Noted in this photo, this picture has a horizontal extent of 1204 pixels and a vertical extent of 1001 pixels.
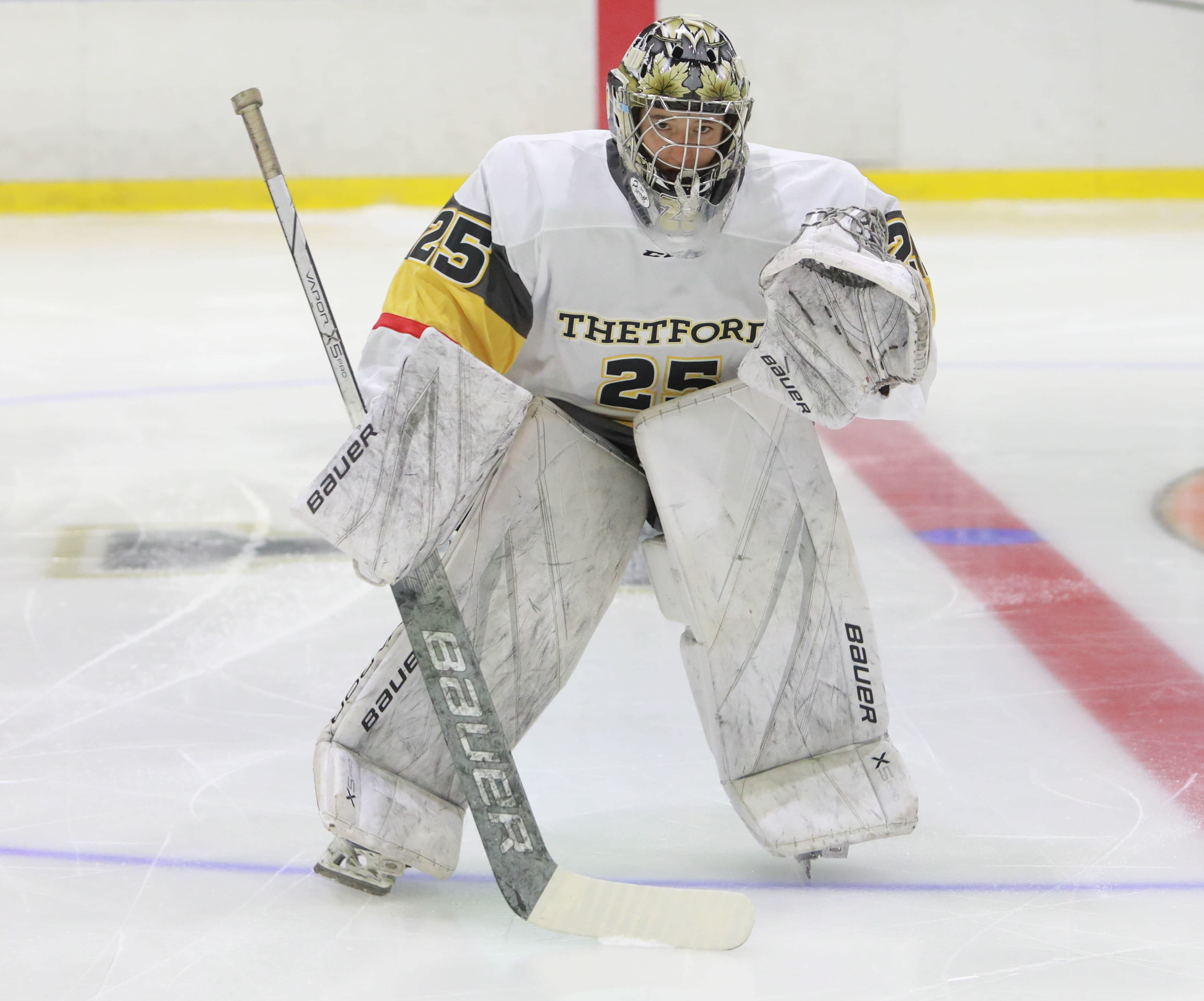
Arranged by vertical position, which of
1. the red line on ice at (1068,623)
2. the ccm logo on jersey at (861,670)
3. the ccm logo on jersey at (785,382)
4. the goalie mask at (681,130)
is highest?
the goalie mask at (681,130)

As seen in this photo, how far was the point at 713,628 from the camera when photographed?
6.11 feet

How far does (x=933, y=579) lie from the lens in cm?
300

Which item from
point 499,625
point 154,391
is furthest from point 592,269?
point 154,391

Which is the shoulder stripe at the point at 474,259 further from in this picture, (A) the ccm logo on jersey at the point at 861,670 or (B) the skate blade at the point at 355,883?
(B) the skate blade at the point at 355,883

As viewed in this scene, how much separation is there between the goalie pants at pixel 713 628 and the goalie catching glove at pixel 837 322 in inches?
3.6

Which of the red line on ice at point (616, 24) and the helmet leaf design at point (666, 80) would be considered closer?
the helmet leaf design at point (666, 80)

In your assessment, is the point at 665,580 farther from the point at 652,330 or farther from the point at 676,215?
the point at 676,215

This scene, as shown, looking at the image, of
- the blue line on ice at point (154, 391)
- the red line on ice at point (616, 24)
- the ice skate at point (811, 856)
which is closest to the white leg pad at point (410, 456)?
the ice skate at point (811, 856)

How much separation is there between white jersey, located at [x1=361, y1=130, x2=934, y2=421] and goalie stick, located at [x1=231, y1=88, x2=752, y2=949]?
0.15m

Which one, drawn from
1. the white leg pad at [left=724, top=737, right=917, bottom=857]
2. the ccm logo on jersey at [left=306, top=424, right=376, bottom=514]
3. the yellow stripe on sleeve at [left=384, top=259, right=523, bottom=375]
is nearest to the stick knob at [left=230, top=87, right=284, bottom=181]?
the yellow stripe on sleeve at [left=384, top=259, right=523, bottom=375]

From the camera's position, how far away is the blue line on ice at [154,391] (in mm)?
4449

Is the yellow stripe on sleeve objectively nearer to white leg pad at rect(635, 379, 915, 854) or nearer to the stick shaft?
the stick shaft

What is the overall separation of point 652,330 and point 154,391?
9.88ft

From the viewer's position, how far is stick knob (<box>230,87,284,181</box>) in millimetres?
1656
